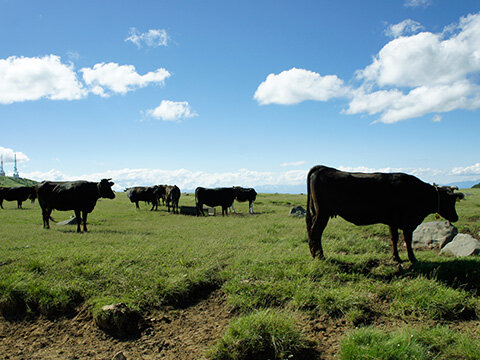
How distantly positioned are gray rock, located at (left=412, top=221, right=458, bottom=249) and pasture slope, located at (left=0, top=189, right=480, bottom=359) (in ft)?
7.95

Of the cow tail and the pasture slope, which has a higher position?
the cow tail

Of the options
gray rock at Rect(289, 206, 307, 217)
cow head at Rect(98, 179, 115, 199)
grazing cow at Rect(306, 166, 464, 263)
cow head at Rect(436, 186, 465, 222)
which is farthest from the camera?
gray rock at Rect(289, 206, 307, 217)

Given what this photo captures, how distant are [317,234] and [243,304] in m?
3.20

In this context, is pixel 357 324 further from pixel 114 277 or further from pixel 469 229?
pixel 469 229

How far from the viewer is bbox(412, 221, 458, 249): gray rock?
1075cm

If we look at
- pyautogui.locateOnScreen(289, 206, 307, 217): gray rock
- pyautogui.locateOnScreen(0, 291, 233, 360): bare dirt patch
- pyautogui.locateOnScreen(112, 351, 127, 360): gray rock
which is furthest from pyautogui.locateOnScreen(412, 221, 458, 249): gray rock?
pyautogui.locateOnScreen(112, 351, 127, 360): gray rock

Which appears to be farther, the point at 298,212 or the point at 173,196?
the point at 173,196

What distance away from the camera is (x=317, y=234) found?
Answer: 8.42m

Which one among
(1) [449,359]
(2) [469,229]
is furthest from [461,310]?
(2) [469,229]

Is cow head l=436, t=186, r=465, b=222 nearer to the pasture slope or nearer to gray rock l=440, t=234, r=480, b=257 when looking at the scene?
gray rock l=440, t=234, r=480, b=257

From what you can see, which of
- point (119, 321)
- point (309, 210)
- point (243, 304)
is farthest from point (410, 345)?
point (119, 321)

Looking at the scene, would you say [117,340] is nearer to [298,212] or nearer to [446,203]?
[446,203]

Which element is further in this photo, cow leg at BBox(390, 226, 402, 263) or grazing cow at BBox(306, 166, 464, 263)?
cow leg at BBox(390, 226, 402, 263)

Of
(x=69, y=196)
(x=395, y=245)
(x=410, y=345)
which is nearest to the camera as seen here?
(x=410, y=345)
